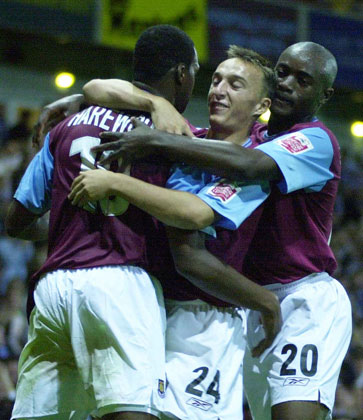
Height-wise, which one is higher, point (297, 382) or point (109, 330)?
point (109, 330)

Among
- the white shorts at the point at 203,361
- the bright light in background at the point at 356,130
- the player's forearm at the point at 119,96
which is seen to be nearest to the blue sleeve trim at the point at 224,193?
the player's forearm at the point at 119,96

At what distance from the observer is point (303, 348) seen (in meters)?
4.22

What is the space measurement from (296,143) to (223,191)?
0.46 metres

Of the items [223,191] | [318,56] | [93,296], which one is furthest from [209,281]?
[318,56]

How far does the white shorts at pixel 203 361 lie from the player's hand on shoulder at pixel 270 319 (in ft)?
0.40

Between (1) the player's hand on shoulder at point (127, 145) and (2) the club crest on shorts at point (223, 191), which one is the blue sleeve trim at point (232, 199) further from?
(1) the player's hand on shoulder at point (127, 145)

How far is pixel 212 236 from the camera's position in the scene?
4078 millimetres

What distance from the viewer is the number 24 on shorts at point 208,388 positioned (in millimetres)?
3967

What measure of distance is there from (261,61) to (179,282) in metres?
1.15

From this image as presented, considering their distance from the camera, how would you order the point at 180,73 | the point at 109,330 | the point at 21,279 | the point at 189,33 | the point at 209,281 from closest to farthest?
the point at 109,330 < the point at 209,281 < the point at 180,73 < the point at 21,279 < the point at 189,33

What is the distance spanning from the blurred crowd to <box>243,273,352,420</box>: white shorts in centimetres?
281

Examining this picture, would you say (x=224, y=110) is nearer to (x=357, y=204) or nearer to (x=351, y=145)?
(x=357, y=204)

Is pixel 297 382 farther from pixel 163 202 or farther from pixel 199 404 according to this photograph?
pixel 163 202

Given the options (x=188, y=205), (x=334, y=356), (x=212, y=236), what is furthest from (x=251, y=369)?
(x=188, y=205)
